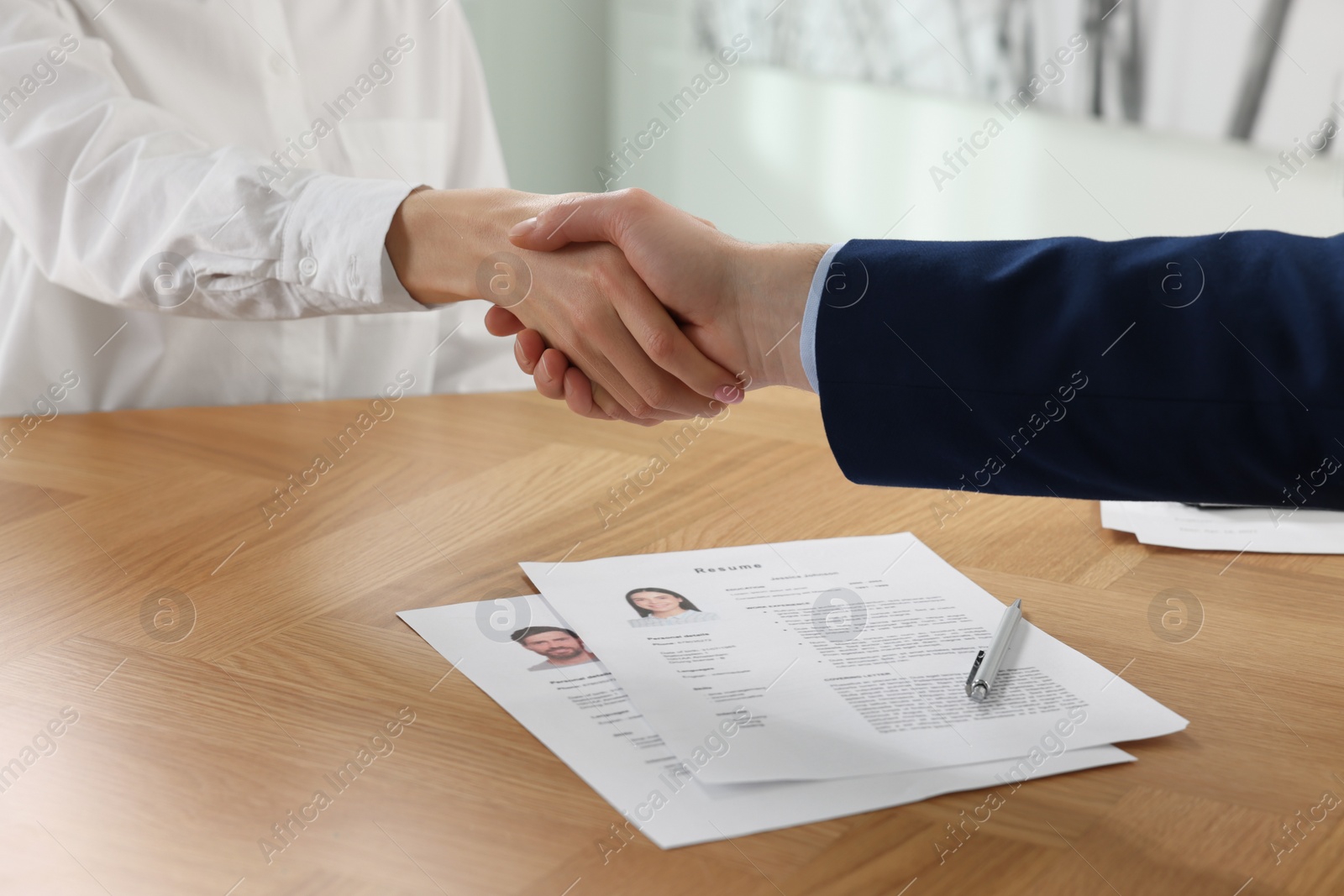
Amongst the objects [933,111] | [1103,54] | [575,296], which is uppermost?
[575,296]

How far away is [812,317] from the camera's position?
0.69 m

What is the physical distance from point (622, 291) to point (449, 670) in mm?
356

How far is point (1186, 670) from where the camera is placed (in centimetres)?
63

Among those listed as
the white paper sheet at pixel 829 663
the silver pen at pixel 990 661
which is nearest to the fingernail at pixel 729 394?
the white paper sheet at pixel 829 663

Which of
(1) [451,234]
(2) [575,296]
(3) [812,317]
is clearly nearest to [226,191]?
(1) [451,234]

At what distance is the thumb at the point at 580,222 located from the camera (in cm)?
84

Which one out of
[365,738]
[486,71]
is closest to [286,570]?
[365,738]

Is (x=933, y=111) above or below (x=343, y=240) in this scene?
below

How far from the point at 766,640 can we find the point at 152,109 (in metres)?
0.82

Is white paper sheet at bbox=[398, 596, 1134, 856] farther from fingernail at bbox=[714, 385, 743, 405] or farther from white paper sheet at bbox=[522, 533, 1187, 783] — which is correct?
fingernail at bbox=[714, 385, 743, 405]

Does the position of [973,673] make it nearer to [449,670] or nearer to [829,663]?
[829,663]

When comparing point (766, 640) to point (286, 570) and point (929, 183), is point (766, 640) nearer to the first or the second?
point (286, 570)

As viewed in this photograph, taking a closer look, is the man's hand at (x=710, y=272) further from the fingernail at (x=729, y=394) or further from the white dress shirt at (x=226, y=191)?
the white dress shirt at (x=226, y=191)

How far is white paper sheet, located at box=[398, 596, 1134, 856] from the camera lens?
0.48 meters
